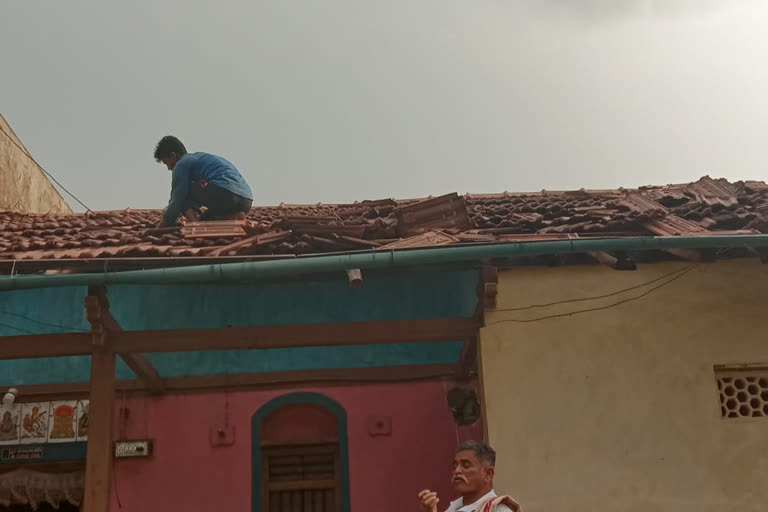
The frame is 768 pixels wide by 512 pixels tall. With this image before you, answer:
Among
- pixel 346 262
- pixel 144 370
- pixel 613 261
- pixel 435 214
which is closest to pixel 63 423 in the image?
pixel 144 370

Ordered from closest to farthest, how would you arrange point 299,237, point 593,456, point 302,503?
1. point 593,456
2. point 299,237
3. point 302,503

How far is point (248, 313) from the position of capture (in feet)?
25.8

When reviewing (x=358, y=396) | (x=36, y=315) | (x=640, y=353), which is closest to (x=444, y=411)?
(x=358, y=396)

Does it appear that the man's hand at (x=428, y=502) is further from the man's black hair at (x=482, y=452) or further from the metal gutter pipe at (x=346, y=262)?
the metal gutter pipe at (x=346, y=262)

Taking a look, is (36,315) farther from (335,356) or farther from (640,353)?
(640,353)

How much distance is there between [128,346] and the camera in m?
6.22

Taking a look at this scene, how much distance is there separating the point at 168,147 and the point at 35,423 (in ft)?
9.90

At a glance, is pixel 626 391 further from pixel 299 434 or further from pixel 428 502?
pixel 299 434

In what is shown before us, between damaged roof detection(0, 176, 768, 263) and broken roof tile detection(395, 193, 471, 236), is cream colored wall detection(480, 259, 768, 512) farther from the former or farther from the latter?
broken roof tile detection(395, 193, 471, 236)

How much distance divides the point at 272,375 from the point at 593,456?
10.3 feet

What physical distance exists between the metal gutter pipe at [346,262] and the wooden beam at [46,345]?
0.49 meters

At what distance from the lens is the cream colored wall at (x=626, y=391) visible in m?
6.14

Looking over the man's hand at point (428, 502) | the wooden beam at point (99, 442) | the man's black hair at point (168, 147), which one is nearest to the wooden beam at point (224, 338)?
the wooden beam at point (99, 442)

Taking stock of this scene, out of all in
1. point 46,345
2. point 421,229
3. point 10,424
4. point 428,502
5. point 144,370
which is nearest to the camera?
point 428,502
